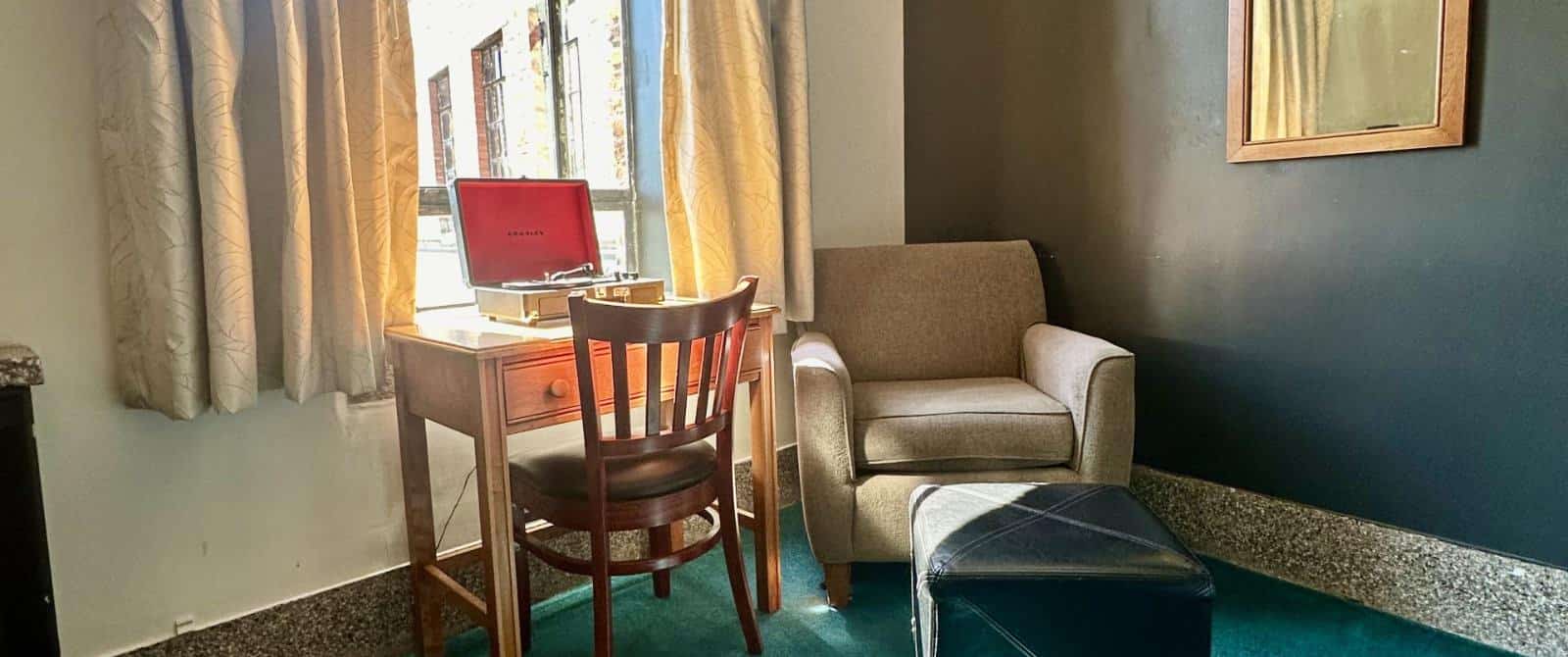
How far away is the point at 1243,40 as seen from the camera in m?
2.09

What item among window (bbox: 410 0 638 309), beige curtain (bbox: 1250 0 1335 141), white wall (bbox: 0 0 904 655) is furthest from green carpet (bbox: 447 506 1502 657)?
beige curtain (bbox: 1250 0 1335 141)

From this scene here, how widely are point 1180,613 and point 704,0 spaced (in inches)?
68.4

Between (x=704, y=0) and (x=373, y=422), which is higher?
(x=704, y=0)

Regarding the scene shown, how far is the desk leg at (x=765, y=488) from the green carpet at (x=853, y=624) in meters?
0.07

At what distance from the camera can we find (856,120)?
283cm

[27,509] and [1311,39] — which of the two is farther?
[1311,39]

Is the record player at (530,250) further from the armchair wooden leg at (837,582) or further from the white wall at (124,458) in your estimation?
the armchair wooden leg at (837,582)

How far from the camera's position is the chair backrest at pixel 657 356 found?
1.53 meters

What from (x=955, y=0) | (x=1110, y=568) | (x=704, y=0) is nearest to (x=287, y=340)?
(x=704, y=0)

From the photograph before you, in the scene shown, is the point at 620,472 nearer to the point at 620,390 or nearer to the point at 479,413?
the point at 620,390

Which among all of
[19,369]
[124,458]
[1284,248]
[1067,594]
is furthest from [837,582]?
[19,369]

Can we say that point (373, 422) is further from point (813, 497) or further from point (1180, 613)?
point (1180, 613)

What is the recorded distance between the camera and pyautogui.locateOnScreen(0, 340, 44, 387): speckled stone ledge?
1.28m

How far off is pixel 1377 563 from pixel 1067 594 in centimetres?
115
